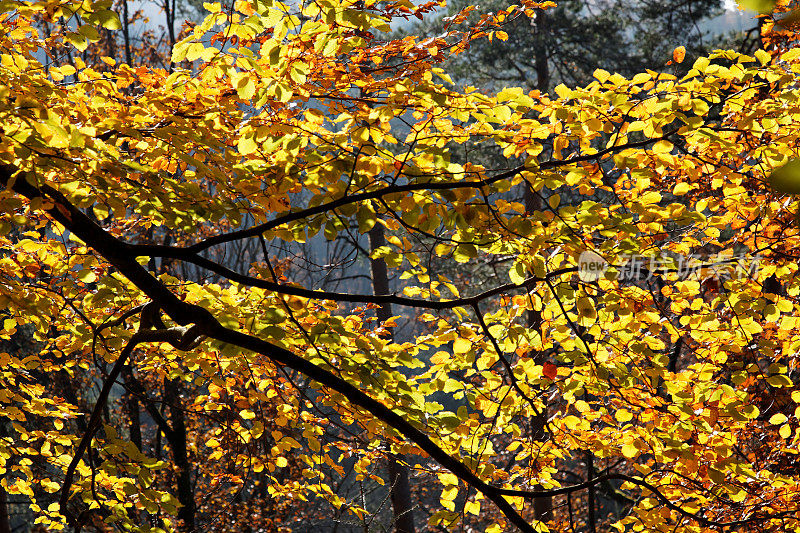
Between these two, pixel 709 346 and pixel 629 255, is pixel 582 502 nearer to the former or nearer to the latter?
pixel 709 346

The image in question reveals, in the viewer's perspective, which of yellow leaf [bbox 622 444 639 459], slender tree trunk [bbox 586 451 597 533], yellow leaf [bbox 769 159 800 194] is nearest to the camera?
yellow leaf [bbox 769 159 800 194]

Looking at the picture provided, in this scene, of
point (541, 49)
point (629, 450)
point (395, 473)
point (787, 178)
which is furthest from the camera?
point (541, 49)

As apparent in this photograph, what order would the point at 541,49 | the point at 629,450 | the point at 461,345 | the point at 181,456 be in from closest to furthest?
1. the point at 461,345
2. the point at 629,450
3. the point at 181,456
4. the point at 541,49

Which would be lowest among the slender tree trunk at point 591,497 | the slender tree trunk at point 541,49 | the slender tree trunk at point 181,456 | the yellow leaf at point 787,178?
the yellow leaf at point 787,178

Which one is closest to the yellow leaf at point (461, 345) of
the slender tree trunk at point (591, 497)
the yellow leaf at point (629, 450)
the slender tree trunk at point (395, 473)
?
the slender tree trunk at point (591, 497)

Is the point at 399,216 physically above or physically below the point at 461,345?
above

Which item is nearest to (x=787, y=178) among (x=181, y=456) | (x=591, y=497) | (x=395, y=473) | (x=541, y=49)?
(x=591, y=497)

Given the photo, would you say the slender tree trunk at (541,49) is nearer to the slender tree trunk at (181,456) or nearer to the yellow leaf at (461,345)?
the slender tree trunk at (181,456)

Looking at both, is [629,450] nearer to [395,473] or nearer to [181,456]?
[395,473]

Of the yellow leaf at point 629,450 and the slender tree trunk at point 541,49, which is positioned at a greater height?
the slender tree trunk at point 541,49

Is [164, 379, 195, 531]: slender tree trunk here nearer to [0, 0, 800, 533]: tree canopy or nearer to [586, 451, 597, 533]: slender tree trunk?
[0, 0, 800, 533]: tree canopy

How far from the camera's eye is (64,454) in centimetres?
407

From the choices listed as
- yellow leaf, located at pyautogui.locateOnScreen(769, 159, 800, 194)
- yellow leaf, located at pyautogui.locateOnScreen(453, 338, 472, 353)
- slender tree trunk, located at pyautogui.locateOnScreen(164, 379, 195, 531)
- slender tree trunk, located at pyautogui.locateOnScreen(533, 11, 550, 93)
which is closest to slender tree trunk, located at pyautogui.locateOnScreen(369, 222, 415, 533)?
slender tree trunk, located at pyautogui.locateOnScreen(164, 379, 195, 531)

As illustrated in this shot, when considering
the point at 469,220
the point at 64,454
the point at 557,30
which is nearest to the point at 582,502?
the point at 557,30
